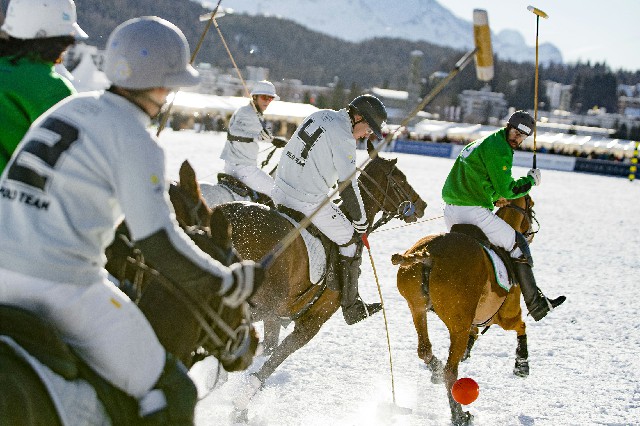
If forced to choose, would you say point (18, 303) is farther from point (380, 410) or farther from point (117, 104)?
point (380, 410)

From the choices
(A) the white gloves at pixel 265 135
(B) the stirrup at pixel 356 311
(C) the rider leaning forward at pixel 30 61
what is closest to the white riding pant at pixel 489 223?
(B) the stirrup at pixel 356 311

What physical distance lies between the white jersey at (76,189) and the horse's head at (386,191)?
4170mm

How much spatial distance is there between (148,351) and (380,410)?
3326 mm

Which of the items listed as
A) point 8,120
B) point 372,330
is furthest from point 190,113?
point 8,120

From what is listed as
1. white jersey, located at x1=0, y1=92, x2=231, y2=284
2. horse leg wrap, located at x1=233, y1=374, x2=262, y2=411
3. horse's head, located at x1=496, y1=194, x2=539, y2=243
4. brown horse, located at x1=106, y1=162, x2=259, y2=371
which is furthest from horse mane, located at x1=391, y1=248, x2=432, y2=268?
white jersey, located at x1=0, y1=92, x2=231, y2=284

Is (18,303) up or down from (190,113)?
up

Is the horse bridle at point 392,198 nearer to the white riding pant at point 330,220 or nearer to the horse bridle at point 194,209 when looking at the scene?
the white riding pant at point 330,220

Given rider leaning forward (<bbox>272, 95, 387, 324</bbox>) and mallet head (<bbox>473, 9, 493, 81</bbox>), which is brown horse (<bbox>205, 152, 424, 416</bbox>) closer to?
rider leaning forward (<bbox>272, 95, 387, 324</bbox>)

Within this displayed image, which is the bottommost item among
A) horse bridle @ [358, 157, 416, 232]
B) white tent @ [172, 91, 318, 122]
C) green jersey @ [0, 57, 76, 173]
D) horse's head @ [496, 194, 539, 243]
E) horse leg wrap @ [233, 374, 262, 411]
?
white tent @ [172, 91, 318, 122]

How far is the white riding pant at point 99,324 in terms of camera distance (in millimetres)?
2498

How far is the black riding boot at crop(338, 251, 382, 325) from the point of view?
609 centimetres

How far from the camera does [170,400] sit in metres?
2.69

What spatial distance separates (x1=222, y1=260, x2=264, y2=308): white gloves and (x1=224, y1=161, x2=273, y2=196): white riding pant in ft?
19.3

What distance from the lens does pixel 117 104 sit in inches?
103
